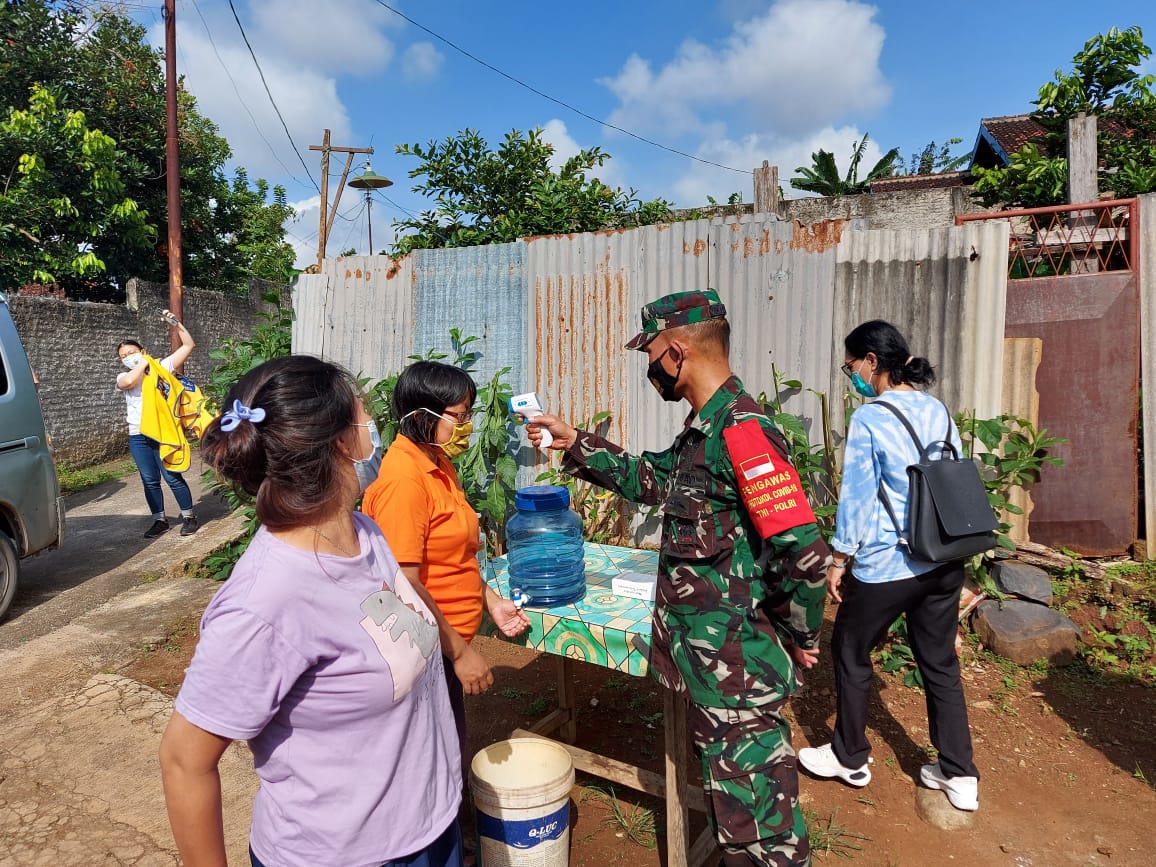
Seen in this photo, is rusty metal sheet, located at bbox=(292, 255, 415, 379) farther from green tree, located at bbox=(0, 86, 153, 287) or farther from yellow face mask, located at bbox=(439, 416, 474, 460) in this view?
green tree, located at bbox=(0, 86, 153, 287)

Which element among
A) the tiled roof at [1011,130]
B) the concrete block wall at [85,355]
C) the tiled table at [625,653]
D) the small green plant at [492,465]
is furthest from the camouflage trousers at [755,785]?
the tiled roof at [1011,130]

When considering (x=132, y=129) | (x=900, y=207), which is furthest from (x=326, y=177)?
(x=900, y=207)

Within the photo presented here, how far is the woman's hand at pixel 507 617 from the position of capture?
2447 mm

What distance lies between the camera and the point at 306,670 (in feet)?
4.04

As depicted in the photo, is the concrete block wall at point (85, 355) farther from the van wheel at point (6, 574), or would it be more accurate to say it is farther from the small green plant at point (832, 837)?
the small green plant at point (832, 837)

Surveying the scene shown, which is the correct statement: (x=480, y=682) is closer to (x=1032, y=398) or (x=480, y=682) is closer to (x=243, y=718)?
(x=243, y=718)

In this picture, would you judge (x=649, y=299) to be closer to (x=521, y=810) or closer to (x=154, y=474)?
(x=521, y=810)

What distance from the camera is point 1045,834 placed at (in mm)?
2773

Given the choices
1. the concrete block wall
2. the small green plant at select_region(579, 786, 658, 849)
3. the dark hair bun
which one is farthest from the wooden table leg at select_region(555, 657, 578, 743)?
the concrete block wall

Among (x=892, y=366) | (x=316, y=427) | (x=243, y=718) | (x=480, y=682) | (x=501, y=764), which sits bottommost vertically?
(x=501, y=764)

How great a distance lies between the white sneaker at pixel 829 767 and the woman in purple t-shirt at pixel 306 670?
2.21m

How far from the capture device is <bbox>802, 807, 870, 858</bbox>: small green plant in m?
2.71

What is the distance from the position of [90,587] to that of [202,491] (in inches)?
130

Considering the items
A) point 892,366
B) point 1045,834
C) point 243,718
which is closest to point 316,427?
point 243,718
